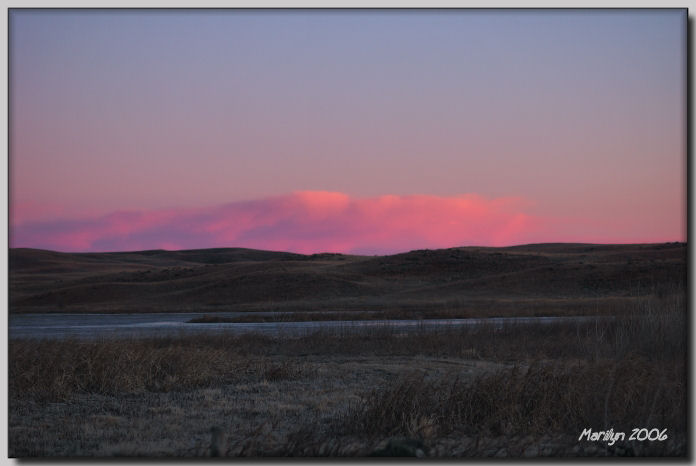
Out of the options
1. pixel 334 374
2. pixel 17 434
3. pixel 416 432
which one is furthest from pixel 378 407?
pixel 334 374

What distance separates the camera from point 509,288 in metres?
61.4

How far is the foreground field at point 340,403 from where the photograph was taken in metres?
9.41

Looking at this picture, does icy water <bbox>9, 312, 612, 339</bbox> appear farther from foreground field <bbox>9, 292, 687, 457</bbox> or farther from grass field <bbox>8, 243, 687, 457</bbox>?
foreground field <bbox>9, 292, 687, 457</bbox>

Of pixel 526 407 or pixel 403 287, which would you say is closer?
pixel 526 407

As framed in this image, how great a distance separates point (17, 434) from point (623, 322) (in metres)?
13.9

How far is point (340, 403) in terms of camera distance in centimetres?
1297

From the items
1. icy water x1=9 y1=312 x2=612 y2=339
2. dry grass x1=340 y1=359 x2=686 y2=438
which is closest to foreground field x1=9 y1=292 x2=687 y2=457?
dry grass x1=340 y1=359 x2=686 y2=438

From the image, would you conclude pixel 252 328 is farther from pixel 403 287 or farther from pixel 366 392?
pixel 403 287

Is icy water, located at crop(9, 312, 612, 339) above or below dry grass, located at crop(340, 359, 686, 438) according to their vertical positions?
below

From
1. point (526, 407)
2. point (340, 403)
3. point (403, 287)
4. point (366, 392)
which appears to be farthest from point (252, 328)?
point (403, 287)

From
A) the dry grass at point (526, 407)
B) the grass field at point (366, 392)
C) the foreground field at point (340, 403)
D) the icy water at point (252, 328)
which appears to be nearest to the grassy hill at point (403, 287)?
the icy water at point (252, 328)

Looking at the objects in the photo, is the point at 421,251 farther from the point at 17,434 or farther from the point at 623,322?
the point at 17,434

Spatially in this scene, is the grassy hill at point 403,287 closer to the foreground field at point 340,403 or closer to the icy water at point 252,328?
the icy water at point 252,328

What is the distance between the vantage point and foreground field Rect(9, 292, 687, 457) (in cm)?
941
